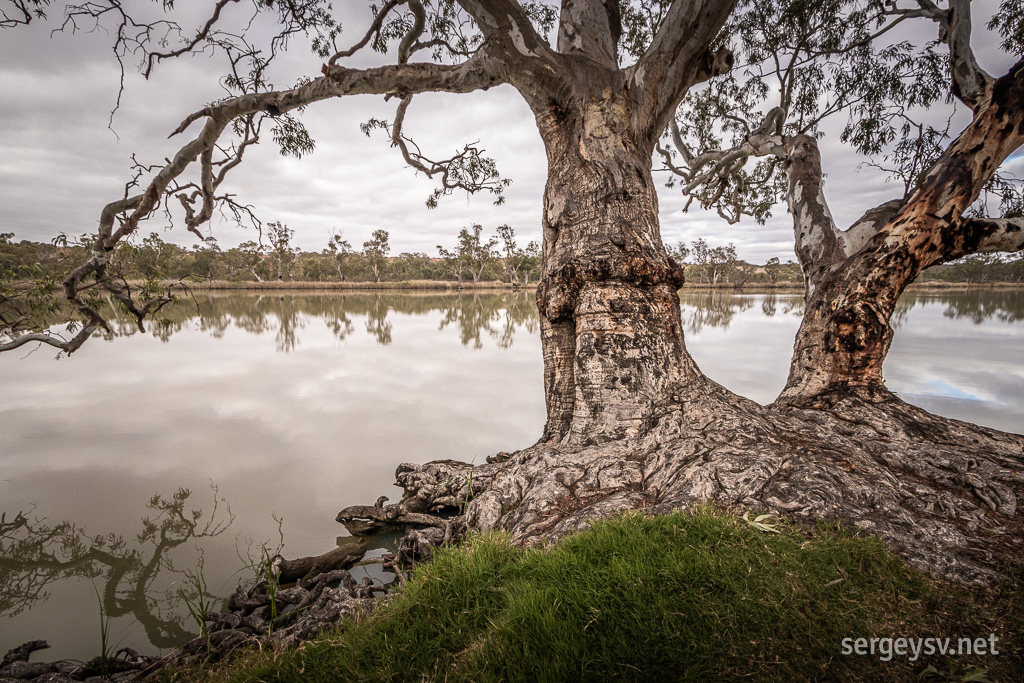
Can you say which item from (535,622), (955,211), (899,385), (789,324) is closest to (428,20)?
(955,211)

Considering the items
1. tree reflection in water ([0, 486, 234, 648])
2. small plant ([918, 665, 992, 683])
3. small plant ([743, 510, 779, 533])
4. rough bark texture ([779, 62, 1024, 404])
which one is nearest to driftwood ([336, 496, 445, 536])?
tree reflection in water ([0, 486, 234, 648])

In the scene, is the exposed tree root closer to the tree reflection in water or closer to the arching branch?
the tree reflection in water

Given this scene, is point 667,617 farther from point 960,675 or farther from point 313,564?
point 313,564

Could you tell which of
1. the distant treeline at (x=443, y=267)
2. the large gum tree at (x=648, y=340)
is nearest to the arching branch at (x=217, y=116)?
the large gum tree at (x=648, y=340)

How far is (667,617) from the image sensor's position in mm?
1144

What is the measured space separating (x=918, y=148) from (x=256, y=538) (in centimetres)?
848

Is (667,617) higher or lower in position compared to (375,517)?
higher

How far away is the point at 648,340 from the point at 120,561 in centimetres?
377

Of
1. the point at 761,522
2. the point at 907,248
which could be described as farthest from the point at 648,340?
the point at 907,248

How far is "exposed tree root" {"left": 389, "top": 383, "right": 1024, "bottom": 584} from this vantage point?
1.61 metres

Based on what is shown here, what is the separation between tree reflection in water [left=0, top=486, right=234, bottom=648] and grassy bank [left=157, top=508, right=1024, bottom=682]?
103cm

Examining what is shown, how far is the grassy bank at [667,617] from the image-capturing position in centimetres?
Result: 102

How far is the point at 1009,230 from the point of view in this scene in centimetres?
294

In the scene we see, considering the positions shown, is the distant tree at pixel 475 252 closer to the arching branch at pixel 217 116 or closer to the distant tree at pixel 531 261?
the distant tree at pixel 531 261
